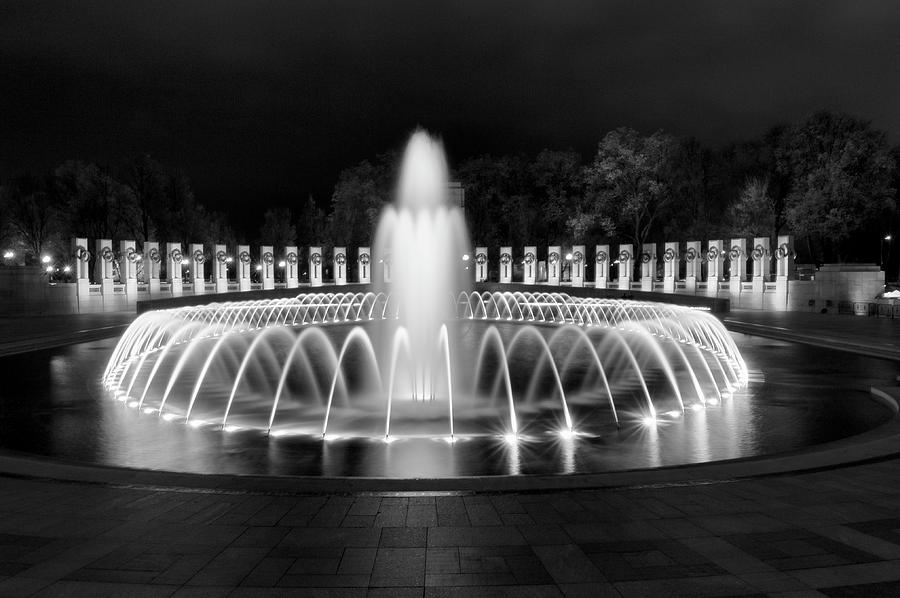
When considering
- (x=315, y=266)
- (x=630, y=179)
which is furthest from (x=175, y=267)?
(x=630, y=179)

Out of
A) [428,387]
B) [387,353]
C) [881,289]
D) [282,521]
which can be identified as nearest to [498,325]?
[387,353]

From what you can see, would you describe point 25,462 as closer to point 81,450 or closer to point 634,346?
point 81,450

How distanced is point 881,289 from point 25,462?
43113mm

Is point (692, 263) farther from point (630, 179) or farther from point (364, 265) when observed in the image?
point (364, 265)

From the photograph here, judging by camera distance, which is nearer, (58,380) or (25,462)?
(25,462)

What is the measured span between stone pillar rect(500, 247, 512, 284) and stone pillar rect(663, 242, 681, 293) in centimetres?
1467

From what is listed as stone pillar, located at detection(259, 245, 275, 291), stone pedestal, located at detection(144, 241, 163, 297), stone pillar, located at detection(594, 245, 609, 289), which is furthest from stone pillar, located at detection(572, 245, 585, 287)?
stone pedestal, located at detection(144, 241, 163, 297)

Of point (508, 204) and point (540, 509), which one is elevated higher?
point (508, 204)

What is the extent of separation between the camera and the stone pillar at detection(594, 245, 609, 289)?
181ft

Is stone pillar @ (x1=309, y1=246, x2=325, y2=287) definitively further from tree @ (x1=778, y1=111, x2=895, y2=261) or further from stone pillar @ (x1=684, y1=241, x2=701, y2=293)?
tree @ (x1=778, y1=111, x2=895, y2=261)

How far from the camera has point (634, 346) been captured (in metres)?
24.4

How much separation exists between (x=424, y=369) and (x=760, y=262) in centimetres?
3553

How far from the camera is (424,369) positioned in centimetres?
1561

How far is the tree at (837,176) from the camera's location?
48781mm
